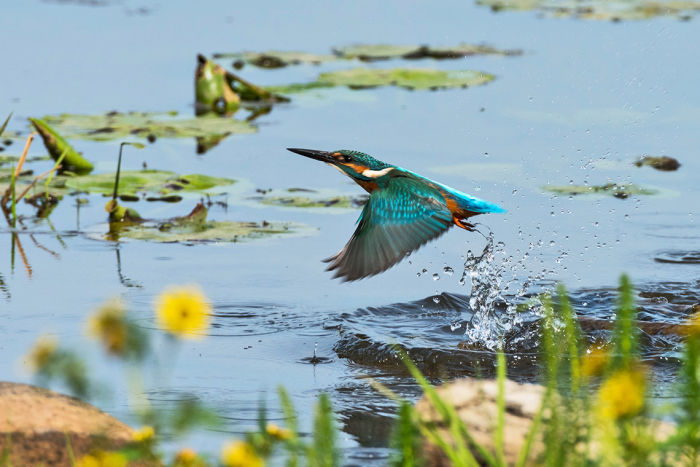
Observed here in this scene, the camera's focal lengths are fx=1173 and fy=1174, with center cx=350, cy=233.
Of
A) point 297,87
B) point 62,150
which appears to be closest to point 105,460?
point 62,150

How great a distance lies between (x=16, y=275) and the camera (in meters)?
5.44

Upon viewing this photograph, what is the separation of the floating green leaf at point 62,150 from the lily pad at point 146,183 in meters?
0.15

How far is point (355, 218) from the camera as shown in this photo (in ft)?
20.8

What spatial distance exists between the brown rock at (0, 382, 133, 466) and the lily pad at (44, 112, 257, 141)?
4.25 m

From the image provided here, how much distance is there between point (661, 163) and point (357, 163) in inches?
113

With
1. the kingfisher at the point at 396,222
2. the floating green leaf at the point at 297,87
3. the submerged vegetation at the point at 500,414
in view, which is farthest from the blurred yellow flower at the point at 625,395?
the floating green leaf at the point at 297,87

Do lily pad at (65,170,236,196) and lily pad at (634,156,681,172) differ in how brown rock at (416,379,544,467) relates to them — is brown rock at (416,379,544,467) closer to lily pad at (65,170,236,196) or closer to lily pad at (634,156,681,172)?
lily pad at (65,170,236,196)

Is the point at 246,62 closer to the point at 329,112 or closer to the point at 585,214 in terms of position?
the point at 329,112

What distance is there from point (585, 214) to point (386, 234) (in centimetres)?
213

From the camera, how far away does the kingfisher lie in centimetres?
467

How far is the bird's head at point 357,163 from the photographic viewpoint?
5000 mm

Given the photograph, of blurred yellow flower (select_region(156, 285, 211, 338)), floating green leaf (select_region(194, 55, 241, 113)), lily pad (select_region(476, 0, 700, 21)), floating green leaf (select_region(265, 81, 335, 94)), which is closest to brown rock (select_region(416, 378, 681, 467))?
blurred yellow flower (select_region(156, 285, 211, 338))

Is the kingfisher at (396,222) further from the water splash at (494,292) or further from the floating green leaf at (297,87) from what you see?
the floating green leaf at (297,87)

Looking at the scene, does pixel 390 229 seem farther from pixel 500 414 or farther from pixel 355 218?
pixel 500 414
